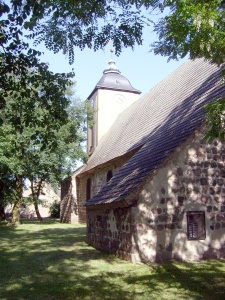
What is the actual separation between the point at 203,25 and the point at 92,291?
15.5ft

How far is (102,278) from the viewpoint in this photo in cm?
718

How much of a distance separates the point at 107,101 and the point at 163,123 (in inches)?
602

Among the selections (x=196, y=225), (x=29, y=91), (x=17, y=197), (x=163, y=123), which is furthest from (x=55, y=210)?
(x=29, y=91)

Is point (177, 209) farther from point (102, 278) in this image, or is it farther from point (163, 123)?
point (163, 123)

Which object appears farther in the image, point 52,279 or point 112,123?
point 112,123

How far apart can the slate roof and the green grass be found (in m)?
1.88

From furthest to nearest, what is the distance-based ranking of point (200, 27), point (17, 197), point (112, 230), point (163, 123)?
point (17, 197), point (163, 123), point (112, 230), point (200, 27)

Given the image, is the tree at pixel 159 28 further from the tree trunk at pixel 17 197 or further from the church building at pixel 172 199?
the tree trunk at pixel 17 197

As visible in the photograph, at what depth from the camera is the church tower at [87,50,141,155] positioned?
2727cm

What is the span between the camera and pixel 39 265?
8820 millimetres

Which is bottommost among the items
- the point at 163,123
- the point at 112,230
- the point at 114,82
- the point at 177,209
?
the point at 112,230

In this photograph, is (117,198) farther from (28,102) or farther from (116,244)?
(28,102)

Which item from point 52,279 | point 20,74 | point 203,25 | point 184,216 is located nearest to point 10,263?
point 52,279

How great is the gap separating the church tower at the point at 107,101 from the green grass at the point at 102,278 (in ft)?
57.6
